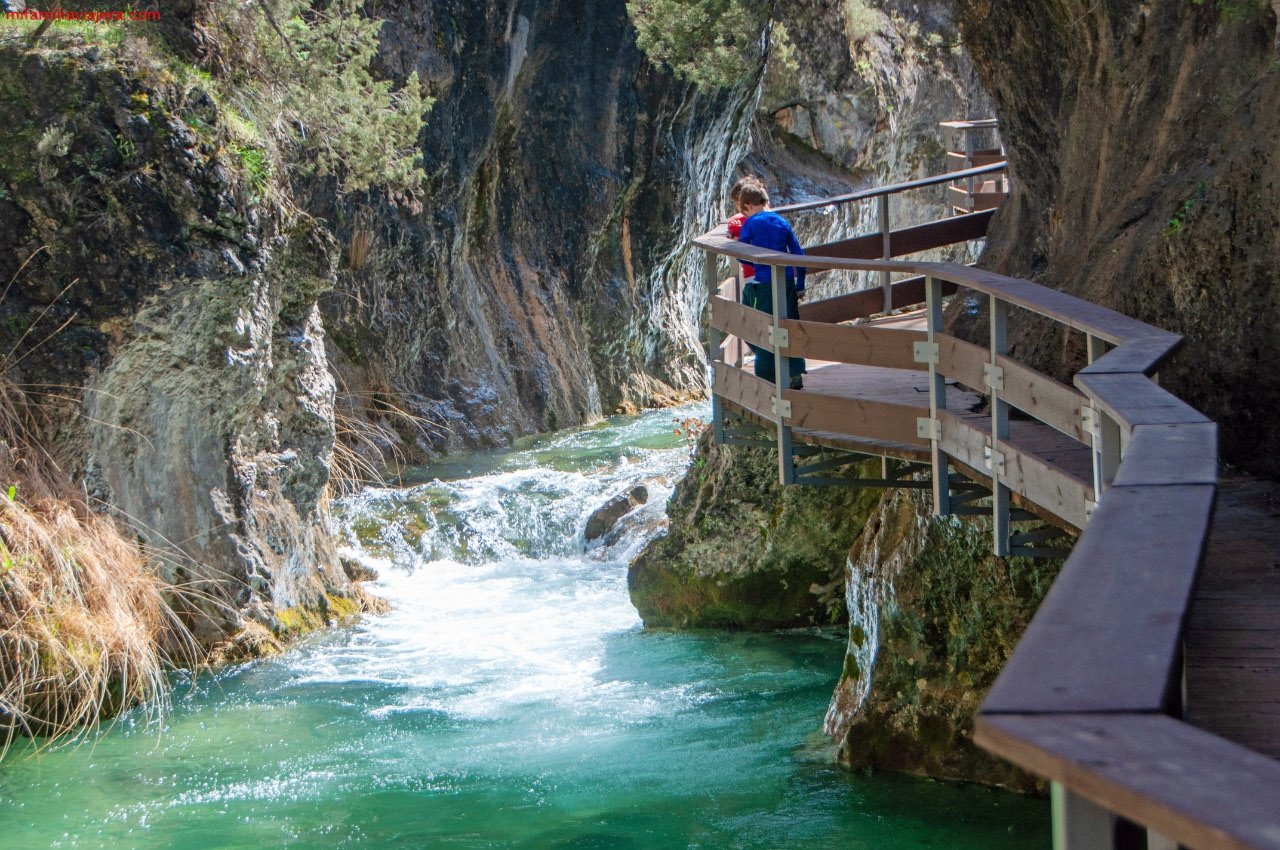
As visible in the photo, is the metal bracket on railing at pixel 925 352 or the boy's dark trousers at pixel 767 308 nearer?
the metal bracket on railing at pixel 925 352

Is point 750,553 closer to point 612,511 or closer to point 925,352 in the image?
point 612,511

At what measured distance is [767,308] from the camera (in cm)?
906

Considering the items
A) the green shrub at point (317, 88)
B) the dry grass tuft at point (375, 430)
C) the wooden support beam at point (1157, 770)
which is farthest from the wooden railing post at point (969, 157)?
the wooden support beam at point (1157, 770)

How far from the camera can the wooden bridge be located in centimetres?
156

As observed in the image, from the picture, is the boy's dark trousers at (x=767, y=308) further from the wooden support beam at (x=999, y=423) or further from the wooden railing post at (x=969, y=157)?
the wooden railing post at (x=969, y=157)

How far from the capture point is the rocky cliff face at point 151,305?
12266mm

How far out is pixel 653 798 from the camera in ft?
30.0

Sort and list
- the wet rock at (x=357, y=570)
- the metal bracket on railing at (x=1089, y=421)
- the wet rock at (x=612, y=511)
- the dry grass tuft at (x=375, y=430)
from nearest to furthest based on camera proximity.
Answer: the metal bracket on railing at (x=1089, y=421), the wet rock at (x=357, y=570), the wet rock at (x=612, y=511), the dry grass tuft at (x=375, y=430)

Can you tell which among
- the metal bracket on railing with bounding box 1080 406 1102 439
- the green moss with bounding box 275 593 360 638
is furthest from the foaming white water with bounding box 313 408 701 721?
the metal bracket on railing with bounding box 1080 406 1102 439

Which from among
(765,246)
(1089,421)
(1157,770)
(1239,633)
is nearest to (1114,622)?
(1157,770)

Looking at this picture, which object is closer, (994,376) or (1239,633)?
(1239,633)

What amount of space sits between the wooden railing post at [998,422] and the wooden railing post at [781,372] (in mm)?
1673

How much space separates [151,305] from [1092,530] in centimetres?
1161

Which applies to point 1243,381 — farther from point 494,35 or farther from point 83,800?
point 494,35
